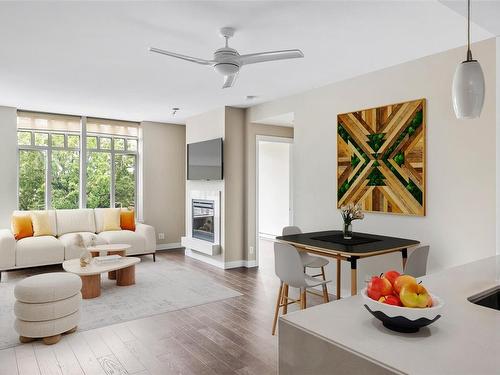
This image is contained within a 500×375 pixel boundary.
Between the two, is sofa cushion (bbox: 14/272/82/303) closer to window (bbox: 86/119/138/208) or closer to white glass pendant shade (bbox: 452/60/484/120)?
white glass pendant shade (bbox: 452/60/484/120)

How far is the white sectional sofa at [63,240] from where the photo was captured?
5.03m

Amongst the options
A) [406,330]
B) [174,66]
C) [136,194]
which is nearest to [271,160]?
[136,194]

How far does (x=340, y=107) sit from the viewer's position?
4.24 metres

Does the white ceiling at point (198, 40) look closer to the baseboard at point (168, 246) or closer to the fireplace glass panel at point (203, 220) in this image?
the fireplace glass panel at point (203, 220)

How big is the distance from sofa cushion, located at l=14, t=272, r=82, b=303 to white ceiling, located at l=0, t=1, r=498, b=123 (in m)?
2.10

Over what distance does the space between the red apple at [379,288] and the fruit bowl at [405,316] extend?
54 millimetres

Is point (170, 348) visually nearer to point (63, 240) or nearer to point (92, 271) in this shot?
point (92, 271)

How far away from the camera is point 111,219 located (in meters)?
6.39

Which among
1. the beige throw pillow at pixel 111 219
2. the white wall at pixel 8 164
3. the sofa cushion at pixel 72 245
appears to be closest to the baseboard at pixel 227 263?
the beige throw pillow at pixel 111 219

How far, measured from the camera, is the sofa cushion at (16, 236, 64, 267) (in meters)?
5.09

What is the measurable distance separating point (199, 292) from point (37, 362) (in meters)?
2.00

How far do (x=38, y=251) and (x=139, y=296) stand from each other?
6.64ft

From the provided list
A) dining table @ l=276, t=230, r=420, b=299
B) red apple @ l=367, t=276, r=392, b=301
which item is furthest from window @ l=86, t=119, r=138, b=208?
red apple @ l=367, t=276, r=392, b=301

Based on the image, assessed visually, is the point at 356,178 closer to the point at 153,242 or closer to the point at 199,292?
the point at 199,292
